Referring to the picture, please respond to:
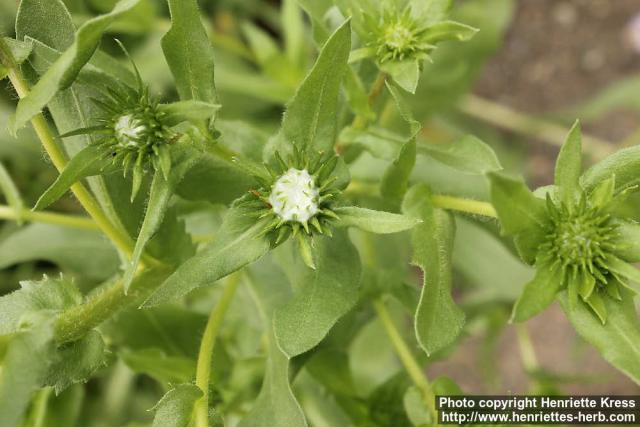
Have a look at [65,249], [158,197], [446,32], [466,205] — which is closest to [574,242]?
[466,205]

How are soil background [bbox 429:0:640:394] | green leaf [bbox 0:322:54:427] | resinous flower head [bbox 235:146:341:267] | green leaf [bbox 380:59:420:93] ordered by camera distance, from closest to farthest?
green leaf [bbox 0:322:54:427] < resinous flower head [bbox 235:146:341:267] < green leaf [bbox 380:59:420:93] < soil background [bbox 429:0:640:394]

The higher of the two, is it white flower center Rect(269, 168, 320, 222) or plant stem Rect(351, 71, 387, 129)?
plant stem Rect(351, 71, 387, 129)

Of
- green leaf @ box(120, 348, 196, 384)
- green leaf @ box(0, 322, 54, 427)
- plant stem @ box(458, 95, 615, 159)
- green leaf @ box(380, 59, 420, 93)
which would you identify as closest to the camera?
green leaf @ box(0, 322, 54, 427)

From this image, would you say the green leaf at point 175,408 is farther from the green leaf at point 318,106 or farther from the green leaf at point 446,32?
the green leaf at point 446,32

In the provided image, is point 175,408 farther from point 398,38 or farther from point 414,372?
point 398,38

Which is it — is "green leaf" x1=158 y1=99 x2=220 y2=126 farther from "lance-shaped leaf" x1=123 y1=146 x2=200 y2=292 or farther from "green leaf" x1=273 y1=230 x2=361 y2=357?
"green leaf" x1=273 y1=230 x2=361 y2=357

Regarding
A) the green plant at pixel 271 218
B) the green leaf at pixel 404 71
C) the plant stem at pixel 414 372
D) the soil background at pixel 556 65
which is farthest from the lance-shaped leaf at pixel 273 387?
the soil background at pixel 556 65

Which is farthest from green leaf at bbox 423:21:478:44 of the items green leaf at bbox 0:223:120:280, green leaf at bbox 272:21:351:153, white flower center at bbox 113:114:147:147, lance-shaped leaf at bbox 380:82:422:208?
green leaf at bbox 0:223:120:280
